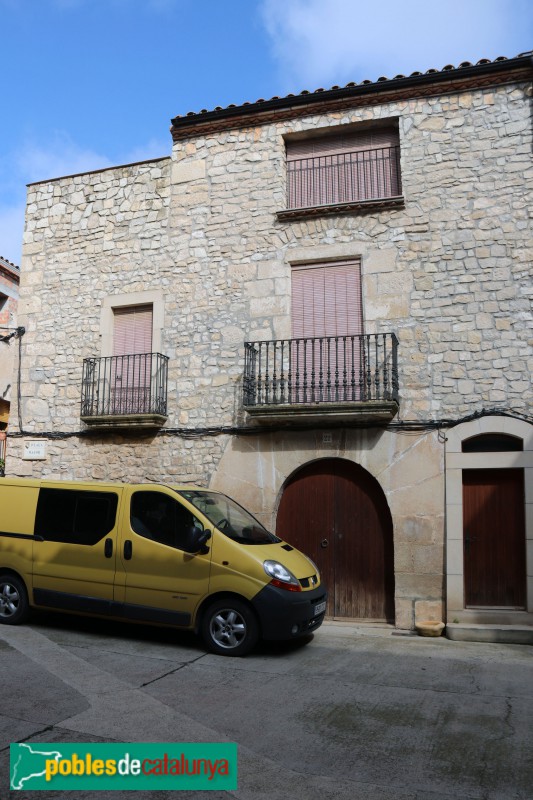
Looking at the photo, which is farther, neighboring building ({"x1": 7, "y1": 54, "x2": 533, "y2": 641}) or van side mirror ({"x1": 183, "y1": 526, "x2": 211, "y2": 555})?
neighboring building ({"x1": 7, "y1": 54, "x2": 533, "y2": 641})

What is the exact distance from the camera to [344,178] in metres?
10.3

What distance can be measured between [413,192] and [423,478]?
165 inches

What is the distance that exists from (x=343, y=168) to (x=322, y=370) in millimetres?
3321

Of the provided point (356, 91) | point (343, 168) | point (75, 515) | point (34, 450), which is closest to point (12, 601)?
point (75, 515)

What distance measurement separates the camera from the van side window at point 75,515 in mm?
7348

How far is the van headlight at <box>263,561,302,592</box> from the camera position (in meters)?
6.56

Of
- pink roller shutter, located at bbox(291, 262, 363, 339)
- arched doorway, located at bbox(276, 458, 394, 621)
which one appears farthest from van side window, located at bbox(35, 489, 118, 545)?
pink roller shutter, located at bbox(291, 262, 363, 339)

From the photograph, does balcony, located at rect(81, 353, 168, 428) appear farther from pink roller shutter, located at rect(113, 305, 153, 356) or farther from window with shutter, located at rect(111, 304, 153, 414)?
pink roller shutter, located at rect(113, 305, 153, 356)

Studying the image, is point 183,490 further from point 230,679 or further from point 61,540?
point 230,679

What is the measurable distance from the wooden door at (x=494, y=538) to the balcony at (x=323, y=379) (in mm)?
1617

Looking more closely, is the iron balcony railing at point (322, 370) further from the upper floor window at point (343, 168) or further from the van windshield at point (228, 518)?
the upper floor window at point (343, 168)

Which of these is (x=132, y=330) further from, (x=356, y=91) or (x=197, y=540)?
(x=197, y=540)

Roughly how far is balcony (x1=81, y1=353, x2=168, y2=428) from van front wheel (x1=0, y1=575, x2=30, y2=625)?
10.5ft

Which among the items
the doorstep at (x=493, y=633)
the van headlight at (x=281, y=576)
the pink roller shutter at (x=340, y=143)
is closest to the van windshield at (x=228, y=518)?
the van headlight at (x=281, y=576)
